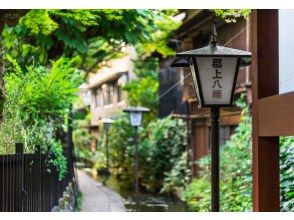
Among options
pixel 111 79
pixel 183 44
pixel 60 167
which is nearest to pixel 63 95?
pixel 60 167

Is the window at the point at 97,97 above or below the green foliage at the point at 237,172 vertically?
above

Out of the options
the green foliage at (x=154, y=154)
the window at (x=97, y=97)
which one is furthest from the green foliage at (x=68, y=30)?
the window at (x=97, y=97)

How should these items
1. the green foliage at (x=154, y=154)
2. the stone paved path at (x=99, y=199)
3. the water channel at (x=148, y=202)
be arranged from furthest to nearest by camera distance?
the green foliage at (x=154, y=154), the water channel at (x=148, y=202), the stone paved path at (x=99, y=199)

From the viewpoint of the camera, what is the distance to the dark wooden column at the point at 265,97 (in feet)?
14.4

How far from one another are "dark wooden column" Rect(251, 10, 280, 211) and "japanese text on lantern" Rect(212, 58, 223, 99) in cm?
35

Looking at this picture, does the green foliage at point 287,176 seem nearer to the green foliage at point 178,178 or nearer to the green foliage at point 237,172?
the green foliage at point 237,172

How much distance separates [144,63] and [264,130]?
1452 cm

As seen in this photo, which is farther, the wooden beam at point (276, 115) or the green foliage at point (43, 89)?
the green foliage at point (43, 89)

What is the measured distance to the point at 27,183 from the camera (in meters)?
5.75

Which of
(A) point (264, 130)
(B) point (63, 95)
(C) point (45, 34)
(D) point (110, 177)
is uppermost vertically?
(C) point (45, 34)

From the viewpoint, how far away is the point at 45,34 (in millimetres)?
8414

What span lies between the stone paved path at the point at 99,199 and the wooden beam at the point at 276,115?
224 inches

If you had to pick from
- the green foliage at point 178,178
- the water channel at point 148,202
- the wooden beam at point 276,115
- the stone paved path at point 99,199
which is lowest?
the water channel at point 148,202

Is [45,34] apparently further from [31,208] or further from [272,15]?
[272,15]
